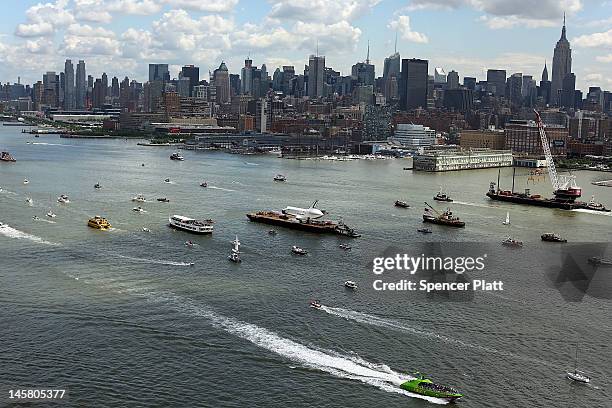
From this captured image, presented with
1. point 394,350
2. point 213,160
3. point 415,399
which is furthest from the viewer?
point 213,160

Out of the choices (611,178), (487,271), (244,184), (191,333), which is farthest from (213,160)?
(191,333)

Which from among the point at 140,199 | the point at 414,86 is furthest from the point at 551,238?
the point at 414,86

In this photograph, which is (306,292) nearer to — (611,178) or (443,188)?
(443,188)

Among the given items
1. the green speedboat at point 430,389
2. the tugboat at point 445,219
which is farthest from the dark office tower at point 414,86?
the green speedboat at point 430,389

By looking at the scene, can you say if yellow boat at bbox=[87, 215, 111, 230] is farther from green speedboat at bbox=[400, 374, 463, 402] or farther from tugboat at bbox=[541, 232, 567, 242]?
green speedboat at bbox=[400, 374, 463, 402]

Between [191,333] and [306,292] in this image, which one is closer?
[191,333]

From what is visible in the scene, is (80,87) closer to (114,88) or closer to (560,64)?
(114,88)
